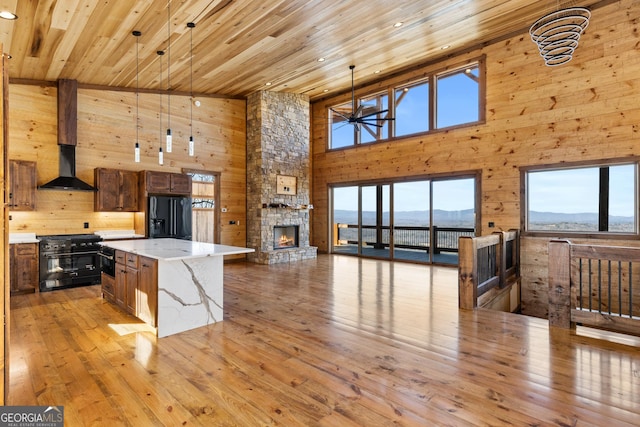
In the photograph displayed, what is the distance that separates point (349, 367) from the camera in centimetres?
286

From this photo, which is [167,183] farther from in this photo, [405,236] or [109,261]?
[405,236]

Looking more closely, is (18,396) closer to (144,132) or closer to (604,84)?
(144,132)

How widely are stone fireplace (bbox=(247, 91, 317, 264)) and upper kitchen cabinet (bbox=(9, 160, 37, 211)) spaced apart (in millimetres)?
4393

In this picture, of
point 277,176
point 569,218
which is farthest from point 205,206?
point 569,218

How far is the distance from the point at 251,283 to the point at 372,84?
244 inches

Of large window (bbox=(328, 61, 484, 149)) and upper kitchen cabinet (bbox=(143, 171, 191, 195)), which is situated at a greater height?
large window (bbox=(328, 61, 484, 149))

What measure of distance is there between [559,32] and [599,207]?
10.7 ft

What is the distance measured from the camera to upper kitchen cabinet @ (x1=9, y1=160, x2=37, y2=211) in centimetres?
558

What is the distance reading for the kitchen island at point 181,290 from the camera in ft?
11.8

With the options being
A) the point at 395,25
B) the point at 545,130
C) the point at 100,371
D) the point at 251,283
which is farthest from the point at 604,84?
the point at 100,371

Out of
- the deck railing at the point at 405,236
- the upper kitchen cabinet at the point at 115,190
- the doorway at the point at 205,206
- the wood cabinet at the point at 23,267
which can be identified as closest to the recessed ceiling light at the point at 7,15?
the upper kitchen cabinet at the point at 115,190

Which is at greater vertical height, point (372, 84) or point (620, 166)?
point (372, 84)

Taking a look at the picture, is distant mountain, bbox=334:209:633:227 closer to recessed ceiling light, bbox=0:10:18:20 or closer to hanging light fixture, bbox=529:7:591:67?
hanging light fixture, bbox=529:7:591:67

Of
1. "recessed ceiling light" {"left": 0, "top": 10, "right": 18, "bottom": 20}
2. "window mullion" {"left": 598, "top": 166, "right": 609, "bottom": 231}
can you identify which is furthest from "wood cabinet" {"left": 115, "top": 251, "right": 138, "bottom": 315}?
"window mullion" {"left": 598, "top": 166, "right": 609, "bottom": 231}
